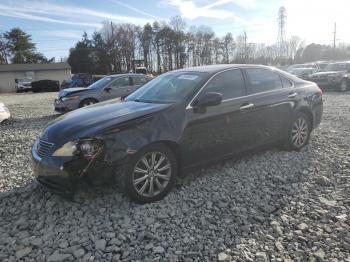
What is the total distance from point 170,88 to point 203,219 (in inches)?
79.1

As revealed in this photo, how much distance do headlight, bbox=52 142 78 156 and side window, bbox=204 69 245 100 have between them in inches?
75.3

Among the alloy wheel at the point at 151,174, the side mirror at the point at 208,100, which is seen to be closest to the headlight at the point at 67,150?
the alloy wheel at the point at 151,174

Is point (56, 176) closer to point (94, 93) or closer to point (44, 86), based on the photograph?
point (94, 93)

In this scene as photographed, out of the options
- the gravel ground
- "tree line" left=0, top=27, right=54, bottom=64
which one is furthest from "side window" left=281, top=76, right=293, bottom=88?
"tree line" left=0, top=27, right=54, bottom=64

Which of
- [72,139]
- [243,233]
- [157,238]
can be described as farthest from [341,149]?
[72,139]

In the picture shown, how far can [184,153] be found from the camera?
4211mm

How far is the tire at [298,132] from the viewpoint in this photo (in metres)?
5.73

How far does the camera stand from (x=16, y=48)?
6606 cm

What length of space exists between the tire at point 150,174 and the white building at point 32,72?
2041 inches

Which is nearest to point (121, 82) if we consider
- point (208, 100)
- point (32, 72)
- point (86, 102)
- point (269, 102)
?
point (86, 102)

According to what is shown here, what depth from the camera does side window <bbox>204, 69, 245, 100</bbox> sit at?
15.3 feet

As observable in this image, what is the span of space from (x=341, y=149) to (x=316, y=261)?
3696mm

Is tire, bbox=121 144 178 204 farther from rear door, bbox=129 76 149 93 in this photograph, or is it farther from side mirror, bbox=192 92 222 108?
rear door, bbox=129 76 149 93

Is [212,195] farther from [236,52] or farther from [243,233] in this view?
[236,52]
